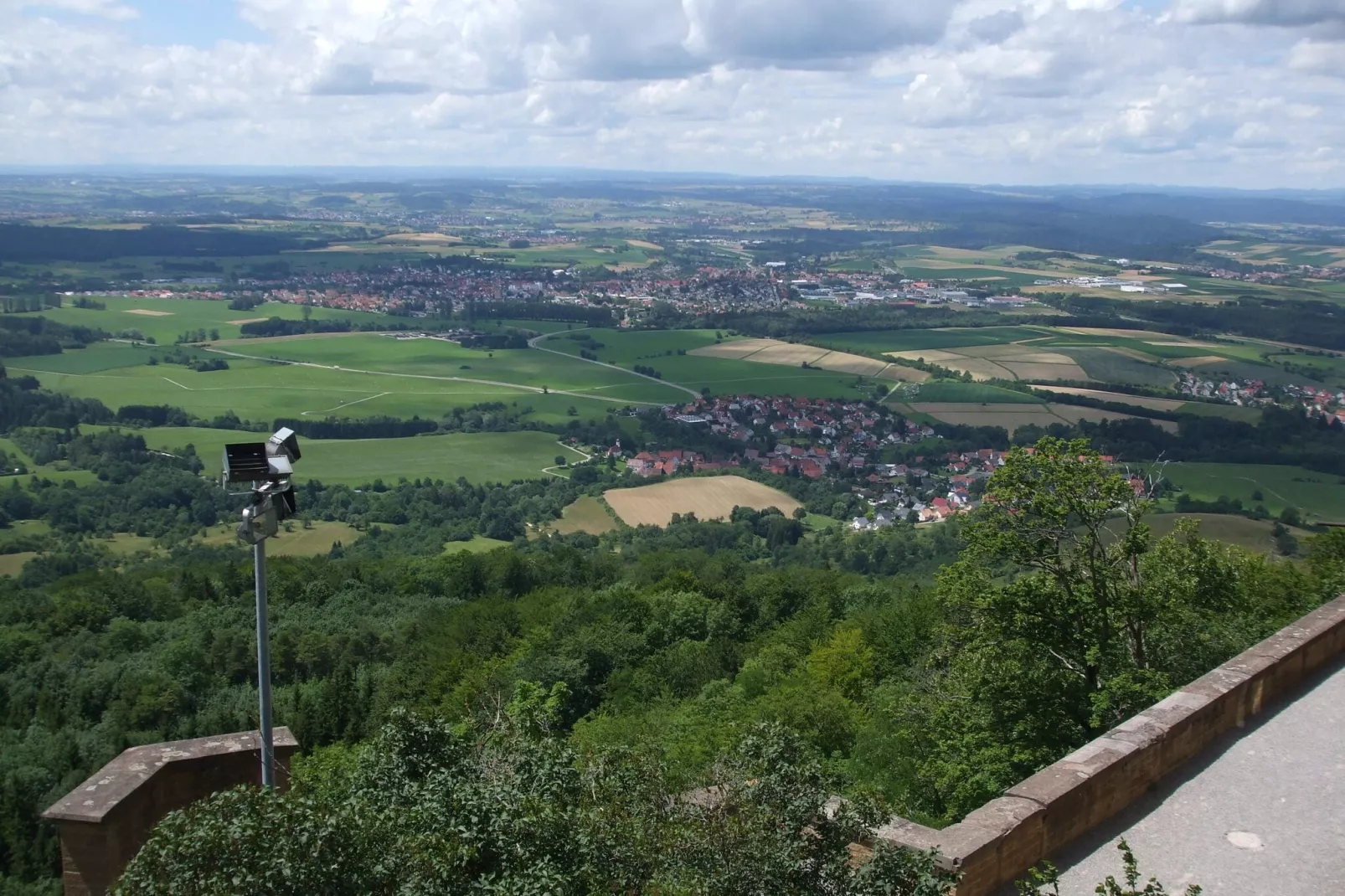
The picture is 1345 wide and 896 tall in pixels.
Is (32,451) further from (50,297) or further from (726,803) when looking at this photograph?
(726,803)

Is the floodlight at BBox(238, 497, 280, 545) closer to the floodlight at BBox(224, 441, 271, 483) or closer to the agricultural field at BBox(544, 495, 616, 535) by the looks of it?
the floodlight at BBox(224, 441, 271, 483)

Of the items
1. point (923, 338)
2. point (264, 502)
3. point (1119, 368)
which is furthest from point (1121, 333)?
point (264, 502)

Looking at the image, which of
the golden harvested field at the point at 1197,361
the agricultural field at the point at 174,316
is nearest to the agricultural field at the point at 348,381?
the agricultural field at the point at 174,316

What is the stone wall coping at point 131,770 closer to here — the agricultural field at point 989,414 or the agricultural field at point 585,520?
the agricultural field at point 585,520

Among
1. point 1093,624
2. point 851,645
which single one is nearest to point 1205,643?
point 1093,624

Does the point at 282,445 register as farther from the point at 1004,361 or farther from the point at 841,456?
the point at 1004,361
